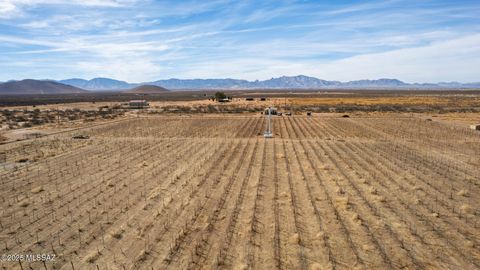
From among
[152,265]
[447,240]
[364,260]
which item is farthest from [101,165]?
[447,240]

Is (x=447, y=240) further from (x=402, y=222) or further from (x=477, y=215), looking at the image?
(x=477, y=215)

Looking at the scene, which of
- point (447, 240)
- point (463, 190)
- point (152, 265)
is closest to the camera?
point (152, 265)

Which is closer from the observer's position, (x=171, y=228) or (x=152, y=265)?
(x=152, y=265)

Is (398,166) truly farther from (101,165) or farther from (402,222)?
(101,165)

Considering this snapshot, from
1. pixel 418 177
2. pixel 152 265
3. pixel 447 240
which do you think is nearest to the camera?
pixel 152 265

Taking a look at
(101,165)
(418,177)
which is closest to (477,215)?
(418,177)

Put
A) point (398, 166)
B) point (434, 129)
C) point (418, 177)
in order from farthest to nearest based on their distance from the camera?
point (434, 129) < point (398, 166) < point (418, 177)
